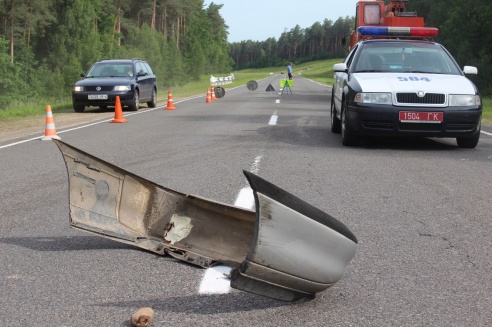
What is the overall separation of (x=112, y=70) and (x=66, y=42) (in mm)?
43947

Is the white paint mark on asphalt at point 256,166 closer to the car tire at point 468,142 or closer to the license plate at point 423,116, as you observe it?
the license plate at point 423,116

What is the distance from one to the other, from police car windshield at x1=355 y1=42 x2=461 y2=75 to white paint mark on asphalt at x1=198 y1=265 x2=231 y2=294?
7.79 m

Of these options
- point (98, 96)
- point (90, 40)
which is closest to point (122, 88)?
point (98, 96)

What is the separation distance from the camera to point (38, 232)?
17.7 feet

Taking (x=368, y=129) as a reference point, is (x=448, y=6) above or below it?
above

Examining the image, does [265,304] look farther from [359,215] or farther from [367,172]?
[367,172]

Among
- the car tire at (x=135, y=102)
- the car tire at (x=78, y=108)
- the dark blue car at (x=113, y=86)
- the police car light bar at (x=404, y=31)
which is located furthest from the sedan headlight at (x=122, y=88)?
the police car light bar at (x=404, y=31)

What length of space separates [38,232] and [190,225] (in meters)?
1.32

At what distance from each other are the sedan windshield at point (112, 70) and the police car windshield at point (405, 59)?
12174mm

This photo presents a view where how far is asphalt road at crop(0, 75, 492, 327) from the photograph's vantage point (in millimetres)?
3619

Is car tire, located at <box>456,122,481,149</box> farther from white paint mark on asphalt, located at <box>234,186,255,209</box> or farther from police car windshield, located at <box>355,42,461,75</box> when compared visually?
white paint mark on asphalt, located at <box>234,186,255,209</box>

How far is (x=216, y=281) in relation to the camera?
4.10 meters

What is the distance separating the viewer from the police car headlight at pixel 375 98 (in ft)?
34.4

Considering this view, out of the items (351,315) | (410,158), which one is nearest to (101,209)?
(351,315)
